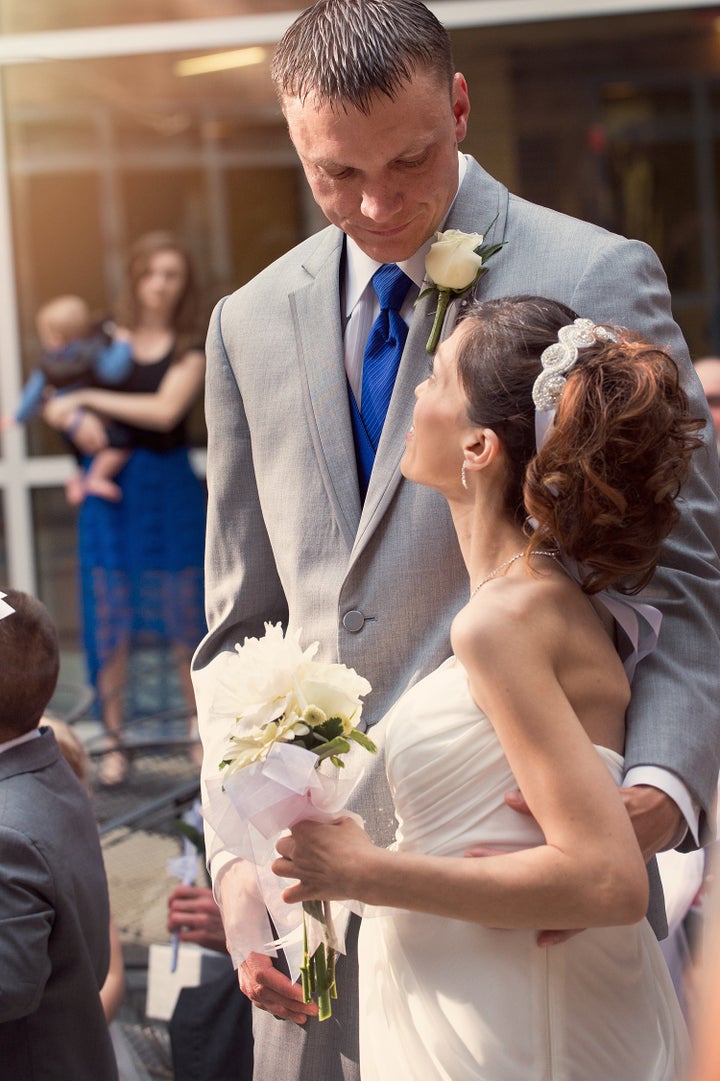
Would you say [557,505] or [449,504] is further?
[449,504]

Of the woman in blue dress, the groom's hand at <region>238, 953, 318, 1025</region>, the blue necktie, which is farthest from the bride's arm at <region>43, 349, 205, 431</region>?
the groom's hand at <region>238, 953, 318, 1025</region>

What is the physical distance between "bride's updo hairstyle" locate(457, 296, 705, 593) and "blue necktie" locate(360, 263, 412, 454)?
0.76 feet

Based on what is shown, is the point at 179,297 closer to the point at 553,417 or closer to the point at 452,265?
the point at 452,265

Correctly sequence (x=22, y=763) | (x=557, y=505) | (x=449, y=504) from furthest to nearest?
(x=22, y=763)
(x=449, y=504)
(x=557, y=505)

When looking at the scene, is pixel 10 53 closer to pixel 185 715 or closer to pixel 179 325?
pixel 179 325

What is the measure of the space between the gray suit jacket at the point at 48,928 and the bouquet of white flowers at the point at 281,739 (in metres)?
0.79

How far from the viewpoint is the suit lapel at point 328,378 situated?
77.0 inches

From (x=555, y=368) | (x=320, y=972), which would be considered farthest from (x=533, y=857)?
(x=555, y=368)

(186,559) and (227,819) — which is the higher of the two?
(227,819)

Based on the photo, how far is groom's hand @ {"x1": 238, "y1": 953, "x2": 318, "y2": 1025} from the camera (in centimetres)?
190

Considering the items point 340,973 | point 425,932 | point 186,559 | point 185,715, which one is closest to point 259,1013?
point 340,973

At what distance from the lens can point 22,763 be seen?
2.48m

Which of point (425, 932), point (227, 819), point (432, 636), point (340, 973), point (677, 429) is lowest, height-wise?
point (340, 973)

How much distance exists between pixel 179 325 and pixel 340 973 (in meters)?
4.23
